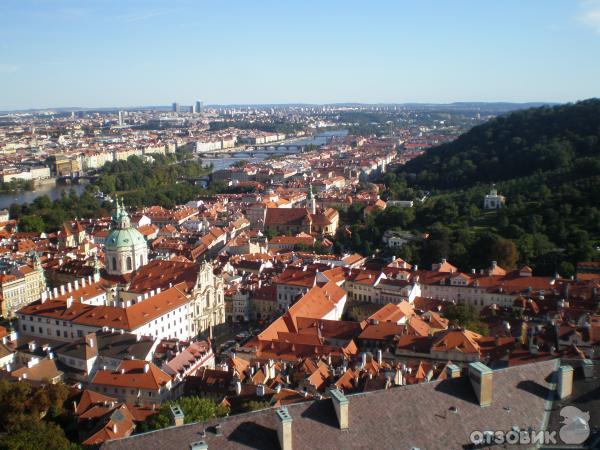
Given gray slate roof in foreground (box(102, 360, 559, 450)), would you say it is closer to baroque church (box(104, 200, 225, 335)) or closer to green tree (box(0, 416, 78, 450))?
green tree (box(0, 416, 78, 450))

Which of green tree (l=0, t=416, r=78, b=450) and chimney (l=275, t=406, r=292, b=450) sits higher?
chimney (l=275, t=406, r=292, b=450)

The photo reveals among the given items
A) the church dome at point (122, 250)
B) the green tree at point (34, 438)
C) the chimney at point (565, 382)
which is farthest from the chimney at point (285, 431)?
the church dome at point (122, 250)

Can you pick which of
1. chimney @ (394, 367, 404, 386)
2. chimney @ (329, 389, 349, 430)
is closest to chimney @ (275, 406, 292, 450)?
chimney @ (329, 389, 349, 430)

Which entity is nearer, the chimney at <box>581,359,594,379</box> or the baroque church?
the chimney at <box>581,359,594,379</box>

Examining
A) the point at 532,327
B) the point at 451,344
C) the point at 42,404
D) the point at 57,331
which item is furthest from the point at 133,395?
the point at 532,327

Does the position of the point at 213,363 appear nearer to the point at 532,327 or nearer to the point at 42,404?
the point at 42,404

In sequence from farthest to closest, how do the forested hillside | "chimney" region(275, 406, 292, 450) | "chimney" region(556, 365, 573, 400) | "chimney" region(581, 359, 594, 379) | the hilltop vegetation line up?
the forested hillside
the hilltop vegetation
"chimney" region(581, 359, 594, 379)
"chimney" region(556, 365, 573, 400)
"chimney" region(275, 406, 292, 450)

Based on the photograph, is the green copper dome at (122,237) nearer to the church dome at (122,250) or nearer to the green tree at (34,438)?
the church dome at (122,250)
